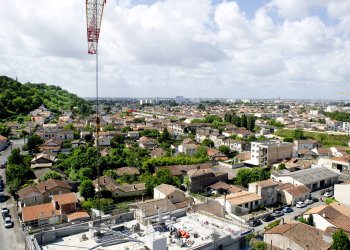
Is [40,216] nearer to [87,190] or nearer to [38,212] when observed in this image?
[38,212]

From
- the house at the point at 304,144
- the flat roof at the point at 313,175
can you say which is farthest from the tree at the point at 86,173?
the house at the point at 304,144

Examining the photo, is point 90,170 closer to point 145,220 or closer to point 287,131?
point 145,220

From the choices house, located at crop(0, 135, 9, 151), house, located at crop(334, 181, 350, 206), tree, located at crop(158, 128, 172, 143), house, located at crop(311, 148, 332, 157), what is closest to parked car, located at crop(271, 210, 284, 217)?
house, located at crop(334, 181, 350, 206)

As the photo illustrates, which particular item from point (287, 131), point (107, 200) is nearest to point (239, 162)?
point (107, 200)

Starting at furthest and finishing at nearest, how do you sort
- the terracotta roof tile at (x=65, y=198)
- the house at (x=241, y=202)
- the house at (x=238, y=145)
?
the house at (x=238, y=145)
the house at (x=241, y=202)
the terracotta roof tile at (x=65, y=198)

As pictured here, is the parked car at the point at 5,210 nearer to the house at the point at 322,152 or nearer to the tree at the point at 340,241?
the tree at the point at 340,241

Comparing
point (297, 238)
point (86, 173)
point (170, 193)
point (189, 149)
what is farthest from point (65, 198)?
point (189, 149)
